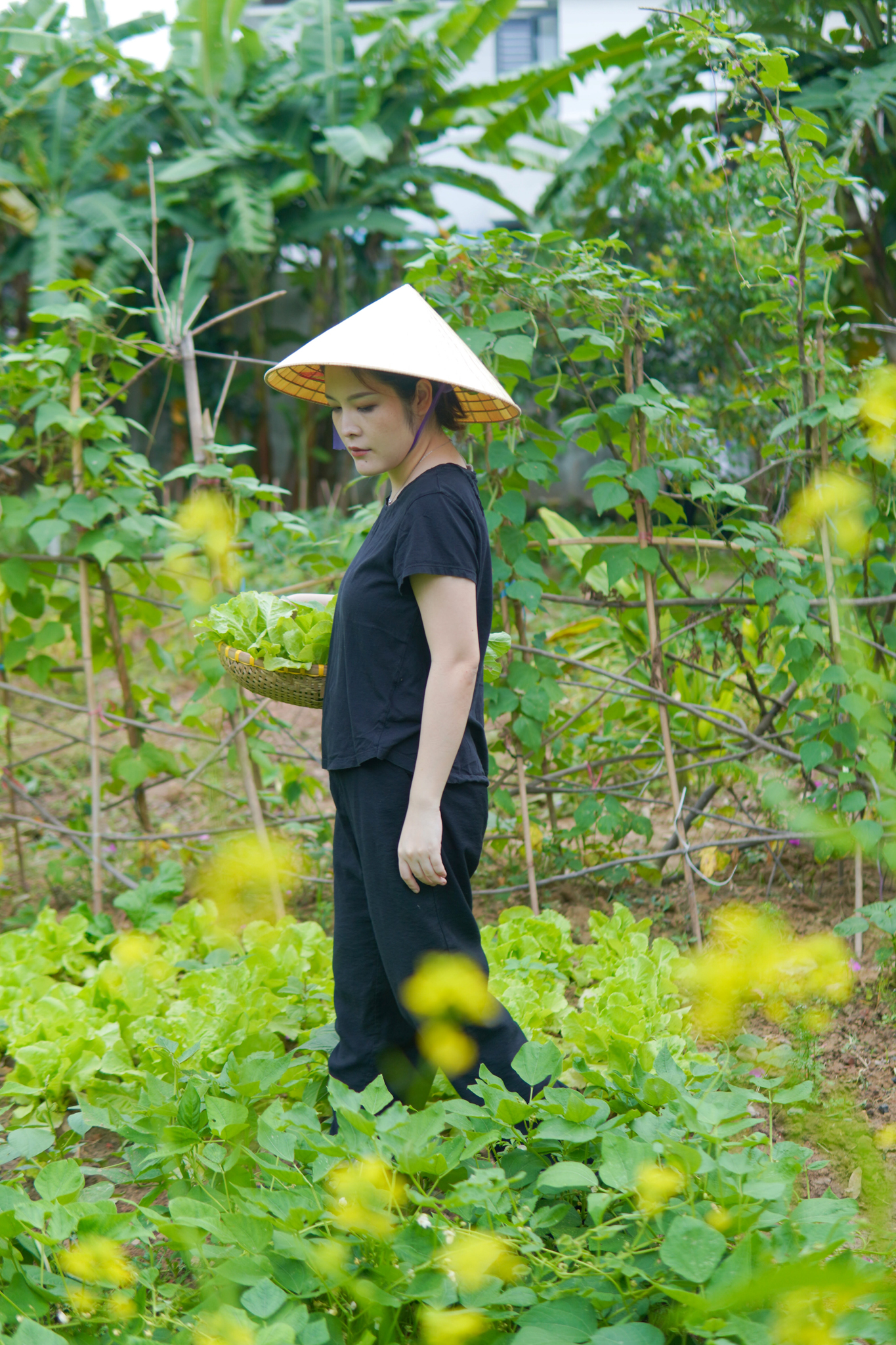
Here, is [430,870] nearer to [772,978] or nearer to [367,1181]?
[367,1181]

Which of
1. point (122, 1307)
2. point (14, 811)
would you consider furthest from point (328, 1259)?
point (14, 811)

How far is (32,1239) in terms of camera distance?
1.54 meters

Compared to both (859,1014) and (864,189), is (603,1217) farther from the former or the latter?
(864,189)

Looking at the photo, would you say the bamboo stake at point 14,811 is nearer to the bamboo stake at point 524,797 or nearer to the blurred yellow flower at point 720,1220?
the bamboo stake at point 524,797

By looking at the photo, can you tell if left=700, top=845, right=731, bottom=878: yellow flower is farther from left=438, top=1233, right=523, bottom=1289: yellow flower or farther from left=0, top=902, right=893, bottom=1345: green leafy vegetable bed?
left=438, top=1233, right=523, bottom=1289: yellow flower

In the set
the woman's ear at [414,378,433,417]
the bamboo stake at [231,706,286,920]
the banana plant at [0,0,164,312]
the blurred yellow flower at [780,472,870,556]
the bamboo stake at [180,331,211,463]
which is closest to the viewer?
the woman's ear at [414,378,433,417]

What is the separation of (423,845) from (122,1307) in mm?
737

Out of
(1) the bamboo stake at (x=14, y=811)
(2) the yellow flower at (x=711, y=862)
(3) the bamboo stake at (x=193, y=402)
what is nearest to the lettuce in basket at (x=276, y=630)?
(3) the bamboo stake at (x=193, y=402)

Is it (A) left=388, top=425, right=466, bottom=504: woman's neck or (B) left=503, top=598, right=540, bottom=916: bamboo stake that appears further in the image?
(B) left=503, top=598, right=540, bottom=916: bamboo stake

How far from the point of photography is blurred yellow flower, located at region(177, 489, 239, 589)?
2791 millimetres

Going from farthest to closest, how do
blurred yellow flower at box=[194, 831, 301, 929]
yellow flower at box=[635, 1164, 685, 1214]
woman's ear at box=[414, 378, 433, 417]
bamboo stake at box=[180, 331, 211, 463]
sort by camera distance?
blurred yellow flower at box=[194, 831, 301, 929] → bamboo stake at box=[180, 331, 211, 463] → woman's ear at box=[414, 378, 433, 417] → yellow flower at box=[635, 1164, 685, 1214]

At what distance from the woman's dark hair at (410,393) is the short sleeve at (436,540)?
0.17 m

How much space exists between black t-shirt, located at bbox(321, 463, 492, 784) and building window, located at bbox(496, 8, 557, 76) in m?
12.2

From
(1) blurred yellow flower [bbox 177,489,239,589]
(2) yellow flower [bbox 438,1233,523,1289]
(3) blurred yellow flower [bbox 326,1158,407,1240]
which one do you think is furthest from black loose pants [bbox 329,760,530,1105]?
(1) blurred yellow flower [bbox 177,489,239,589]
